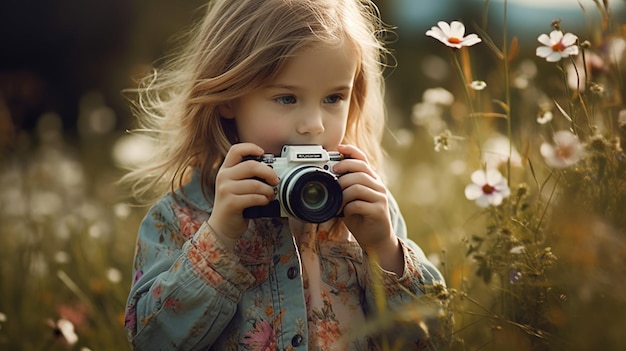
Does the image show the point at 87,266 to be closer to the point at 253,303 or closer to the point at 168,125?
the point at 168,125

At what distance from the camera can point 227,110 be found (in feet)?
7.49

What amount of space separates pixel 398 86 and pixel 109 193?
5.59 meters

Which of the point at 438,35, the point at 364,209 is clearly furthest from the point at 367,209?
the point at 438,35

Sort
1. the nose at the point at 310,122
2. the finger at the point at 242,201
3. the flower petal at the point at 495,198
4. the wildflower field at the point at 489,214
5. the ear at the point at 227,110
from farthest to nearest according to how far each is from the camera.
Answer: the ear at the point at 227,110 → the nose at the point at 310,122 → the finger at the point at 242,201 → the flower petal at the point at 495,198 → the wildflower field at the point at 489,214

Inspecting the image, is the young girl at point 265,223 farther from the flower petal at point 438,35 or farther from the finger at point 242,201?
the flower petal at point 438,35

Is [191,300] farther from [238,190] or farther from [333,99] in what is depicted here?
[333,99]

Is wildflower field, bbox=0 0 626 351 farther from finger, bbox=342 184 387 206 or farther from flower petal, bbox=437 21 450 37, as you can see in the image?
finger, bbox=342 184 387 206

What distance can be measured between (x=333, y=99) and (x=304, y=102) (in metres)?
0.12

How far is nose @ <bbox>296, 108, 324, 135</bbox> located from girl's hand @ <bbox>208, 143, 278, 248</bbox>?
0.44 feet

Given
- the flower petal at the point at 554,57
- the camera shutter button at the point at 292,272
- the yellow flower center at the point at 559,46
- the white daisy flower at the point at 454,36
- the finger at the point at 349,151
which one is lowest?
the camera shutter button at the point at 292,272

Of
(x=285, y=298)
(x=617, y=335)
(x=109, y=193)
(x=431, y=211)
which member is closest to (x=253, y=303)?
(x=285, y=298)

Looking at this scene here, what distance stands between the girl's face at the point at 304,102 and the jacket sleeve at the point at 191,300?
320 mm

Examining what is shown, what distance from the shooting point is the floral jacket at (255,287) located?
2.06 metres

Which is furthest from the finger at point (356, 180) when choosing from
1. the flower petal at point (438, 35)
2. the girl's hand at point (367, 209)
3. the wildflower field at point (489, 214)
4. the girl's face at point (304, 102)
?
the flower petal at point (438, 35)
